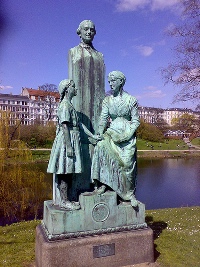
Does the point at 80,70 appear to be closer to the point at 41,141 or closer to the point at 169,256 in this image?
the point at 169,256

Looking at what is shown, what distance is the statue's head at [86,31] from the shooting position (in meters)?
5.10

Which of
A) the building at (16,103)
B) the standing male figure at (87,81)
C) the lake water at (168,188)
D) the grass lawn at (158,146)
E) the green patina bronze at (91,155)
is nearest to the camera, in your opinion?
the green patina bronze at (91,155)

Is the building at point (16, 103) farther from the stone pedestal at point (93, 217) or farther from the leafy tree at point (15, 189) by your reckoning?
the stone pedestal at point (93, 217)

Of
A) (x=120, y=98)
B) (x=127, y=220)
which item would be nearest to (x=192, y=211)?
(x=127, y=220)

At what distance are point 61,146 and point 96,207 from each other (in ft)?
3.83

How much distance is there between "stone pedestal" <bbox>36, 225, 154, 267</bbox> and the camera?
429cm

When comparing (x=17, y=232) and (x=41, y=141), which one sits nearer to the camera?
(x=17, y=232)

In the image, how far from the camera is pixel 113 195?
15.6ft

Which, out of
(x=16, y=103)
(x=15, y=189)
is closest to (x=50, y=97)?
(x=16, y=103)

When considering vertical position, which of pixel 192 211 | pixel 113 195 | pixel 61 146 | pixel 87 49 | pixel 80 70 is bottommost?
pixel 192 211

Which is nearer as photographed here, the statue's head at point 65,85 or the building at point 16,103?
the statue's head at point 65,85

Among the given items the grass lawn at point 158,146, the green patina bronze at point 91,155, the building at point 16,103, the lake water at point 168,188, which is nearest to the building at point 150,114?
the grass lawn at point 158,146

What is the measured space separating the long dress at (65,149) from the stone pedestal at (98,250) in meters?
1.11

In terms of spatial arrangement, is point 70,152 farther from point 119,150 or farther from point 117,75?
point 117,75
